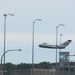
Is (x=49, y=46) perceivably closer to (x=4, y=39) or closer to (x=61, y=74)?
(x=61, y=74)

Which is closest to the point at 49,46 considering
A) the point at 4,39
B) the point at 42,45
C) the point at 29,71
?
the point at 42,45

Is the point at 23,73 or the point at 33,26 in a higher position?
the point at 33,26

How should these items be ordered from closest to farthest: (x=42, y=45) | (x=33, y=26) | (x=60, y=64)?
(x=33, y=26) < (x=60, y=64) < (x=42, y=45)

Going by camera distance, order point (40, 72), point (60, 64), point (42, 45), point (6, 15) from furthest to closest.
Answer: point (42, 45) → point (60, 64) → point (40, 72) → point (6, 15)

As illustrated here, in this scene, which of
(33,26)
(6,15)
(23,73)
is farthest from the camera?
(23,73)

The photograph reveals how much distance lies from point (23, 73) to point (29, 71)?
217 centimetres

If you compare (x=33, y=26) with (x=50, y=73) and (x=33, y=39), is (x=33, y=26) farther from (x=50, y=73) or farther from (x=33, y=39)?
(x=50, y=73)

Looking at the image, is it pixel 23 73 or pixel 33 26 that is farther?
pixel 23 73

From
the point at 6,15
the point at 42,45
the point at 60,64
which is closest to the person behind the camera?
the point at 6,15

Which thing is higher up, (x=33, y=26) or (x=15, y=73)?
(x=33, y=26)

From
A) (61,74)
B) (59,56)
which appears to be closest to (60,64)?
Result: (59,56)

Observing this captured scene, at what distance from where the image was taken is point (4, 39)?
251 ft

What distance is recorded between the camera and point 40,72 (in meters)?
99.6

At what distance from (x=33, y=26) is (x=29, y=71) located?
430 inches
